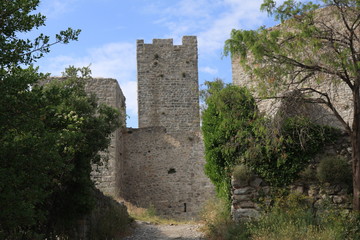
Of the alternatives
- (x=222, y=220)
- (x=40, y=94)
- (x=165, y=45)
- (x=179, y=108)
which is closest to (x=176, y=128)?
(x=179, y=108)

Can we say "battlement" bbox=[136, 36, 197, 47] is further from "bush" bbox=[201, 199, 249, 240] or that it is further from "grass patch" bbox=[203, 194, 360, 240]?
"grass patch" bbox=[203, 194, 360, 240]

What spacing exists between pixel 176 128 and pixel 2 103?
2110 cm

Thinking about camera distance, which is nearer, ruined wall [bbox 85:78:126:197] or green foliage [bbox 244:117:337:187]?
green foliage [bbox 244:117:337:187]

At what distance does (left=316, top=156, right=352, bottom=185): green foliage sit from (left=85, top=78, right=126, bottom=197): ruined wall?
9.47 metres

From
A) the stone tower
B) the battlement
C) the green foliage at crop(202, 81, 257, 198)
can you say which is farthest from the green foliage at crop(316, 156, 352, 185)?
the battlement

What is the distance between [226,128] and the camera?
13.0 m

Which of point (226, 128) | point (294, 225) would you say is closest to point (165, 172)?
point (226, 128)

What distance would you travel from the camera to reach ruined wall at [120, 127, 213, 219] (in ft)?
70.2

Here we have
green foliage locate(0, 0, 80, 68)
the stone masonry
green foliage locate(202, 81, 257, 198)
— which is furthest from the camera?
the stone masonry

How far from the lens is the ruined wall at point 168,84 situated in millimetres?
28047

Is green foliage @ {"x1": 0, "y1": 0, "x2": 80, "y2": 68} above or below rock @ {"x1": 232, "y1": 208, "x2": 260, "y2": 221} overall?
above

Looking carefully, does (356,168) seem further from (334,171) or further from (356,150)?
(334,171)

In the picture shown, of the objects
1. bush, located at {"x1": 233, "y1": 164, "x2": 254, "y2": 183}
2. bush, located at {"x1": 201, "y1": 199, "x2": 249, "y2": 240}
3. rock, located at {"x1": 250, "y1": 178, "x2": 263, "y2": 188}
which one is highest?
bush, located at {"x1": 233, "y1": 164, "x2": 254, "y2": 183}

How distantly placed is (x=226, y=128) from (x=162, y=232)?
12.2 ft
